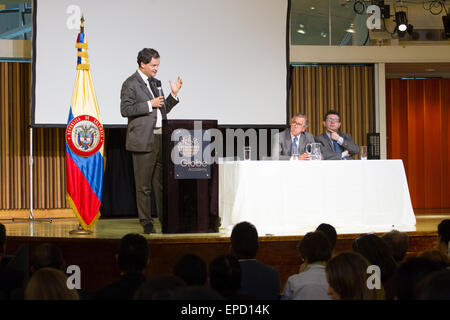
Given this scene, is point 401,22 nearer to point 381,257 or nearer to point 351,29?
point 351,29

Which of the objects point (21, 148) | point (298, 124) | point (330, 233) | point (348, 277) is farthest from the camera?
point (21, 148)

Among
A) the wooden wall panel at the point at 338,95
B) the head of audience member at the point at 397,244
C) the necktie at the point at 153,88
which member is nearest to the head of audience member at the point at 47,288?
the head of audience member at the point at 397,244

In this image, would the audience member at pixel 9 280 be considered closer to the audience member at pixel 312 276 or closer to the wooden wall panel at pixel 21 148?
the audience member at pixel 312 276

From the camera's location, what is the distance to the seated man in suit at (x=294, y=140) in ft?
18.1

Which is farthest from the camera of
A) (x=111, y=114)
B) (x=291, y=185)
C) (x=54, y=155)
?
(x=54, y=155)

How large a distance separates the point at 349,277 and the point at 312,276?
0.54 meters

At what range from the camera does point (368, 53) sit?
7637 millimetres

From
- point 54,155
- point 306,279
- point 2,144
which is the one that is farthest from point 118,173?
point 306,279

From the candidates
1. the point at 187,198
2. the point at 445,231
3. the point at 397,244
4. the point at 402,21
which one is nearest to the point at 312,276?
the point at 397,244

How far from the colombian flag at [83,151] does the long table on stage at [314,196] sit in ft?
3.61

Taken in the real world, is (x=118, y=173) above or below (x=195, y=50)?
below

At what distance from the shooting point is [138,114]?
454 centimetres
